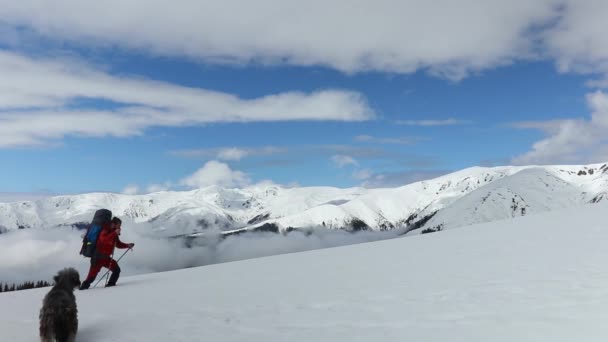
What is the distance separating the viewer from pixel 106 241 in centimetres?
1450

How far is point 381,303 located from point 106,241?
10.3m

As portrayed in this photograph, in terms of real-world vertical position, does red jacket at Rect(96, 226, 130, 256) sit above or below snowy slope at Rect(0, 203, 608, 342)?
above

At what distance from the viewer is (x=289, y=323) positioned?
26.2 ft

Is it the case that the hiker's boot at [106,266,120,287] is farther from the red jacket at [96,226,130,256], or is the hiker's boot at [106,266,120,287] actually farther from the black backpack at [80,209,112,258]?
the black backpack at [80,209,112,258]

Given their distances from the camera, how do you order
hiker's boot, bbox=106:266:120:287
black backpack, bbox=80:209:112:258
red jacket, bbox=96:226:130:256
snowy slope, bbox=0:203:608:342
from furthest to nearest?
1. hiker's boot, bbox=106:266:120:287
2. red jacket, bbox=96:226:130:256
3. black backpack, bbox=80:209:112:258
4. snowy slope, bbox=0:203:608:342

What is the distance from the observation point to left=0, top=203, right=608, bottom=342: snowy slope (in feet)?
22.8

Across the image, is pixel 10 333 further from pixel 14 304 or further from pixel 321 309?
pixel 321 309

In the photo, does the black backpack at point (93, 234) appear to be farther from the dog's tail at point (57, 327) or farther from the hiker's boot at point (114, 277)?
the dog's tail at point (57, 327)

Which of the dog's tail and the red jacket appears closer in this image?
the dog's tail

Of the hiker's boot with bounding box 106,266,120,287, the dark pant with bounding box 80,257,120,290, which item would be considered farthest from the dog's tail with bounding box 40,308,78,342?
the hiker's boot with bounding box 106,266,120,287

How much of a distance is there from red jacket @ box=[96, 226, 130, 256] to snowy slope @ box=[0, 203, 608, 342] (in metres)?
1.34

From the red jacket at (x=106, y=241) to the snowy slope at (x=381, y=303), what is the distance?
1342 mm

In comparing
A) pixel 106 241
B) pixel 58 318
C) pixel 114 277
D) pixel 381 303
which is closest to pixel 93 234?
pixel 106 241

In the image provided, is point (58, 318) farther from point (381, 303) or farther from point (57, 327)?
point (381, 303)
